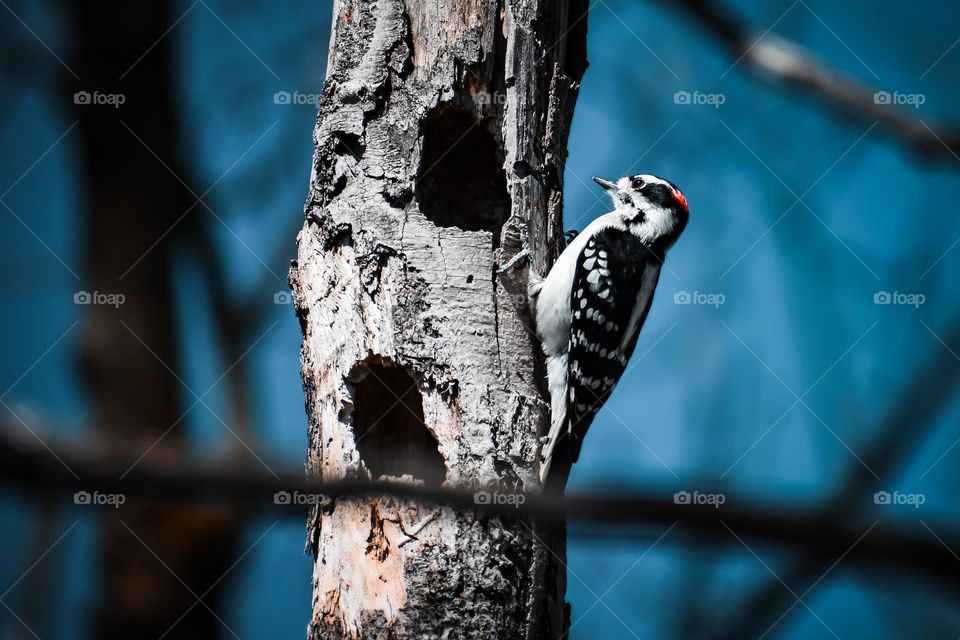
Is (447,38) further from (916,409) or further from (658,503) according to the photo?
(658,503)

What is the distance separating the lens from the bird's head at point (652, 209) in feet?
17.9

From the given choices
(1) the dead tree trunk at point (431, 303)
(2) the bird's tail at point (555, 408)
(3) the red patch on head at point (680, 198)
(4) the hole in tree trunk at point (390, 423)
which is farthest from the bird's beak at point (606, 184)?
(4) the hole in tree trunk at point (390, 423)

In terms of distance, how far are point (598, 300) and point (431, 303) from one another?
1.39 m

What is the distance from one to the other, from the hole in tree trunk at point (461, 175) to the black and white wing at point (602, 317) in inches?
24.0

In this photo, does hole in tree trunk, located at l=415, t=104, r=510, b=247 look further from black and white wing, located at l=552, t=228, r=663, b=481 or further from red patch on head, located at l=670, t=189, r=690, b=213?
red patch on head, located at l=670, t=189, r=690, b=213

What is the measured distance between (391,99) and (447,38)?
35 cm

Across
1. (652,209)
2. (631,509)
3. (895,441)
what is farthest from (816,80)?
(652,209)

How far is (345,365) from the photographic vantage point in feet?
11.4

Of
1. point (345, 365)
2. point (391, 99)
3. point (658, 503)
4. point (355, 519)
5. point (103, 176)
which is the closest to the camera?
point (658, 503)

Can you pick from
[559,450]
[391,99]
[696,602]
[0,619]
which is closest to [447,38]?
[391,99]

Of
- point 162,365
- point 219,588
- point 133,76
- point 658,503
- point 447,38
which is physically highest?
point 133,76

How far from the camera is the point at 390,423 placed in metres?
3.68

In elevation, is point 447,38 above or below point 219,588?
above

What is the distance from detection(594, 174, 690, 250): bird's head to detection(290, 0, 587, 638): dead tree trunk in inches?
57.9
